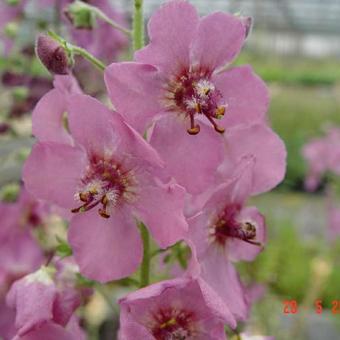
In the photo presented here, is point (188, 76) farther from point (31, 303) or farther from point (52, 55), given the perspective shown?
point (31, 303)

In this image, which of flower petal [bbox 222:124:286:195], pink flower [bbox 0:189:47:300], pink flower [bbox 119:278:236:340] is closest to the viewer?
pink flower [bbox 119:278:236:340]

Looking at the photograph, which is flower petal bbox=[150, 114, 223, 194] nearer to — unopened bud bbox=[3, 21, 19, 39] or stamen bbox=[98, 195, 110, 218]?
stamen bbox=[98, 195, 110, 218]

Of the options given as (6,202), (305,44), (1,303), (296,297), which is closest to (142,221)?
(1,303)

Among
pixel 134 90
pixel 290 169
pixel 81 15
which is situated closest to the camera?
pixel 134 90

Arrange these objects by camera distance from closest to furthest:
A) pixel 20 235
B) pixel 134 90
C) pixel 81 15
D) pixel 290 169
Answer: pixel 134 90 < pixel 81 15 < pixel 20 235 < pixel 290 169

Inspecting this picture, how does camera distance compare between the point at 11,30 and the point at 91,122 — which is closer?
the point at 91,122

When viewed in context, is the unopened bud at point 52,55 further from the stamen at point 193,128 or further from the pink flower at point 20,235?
the pink flower at point 20,235

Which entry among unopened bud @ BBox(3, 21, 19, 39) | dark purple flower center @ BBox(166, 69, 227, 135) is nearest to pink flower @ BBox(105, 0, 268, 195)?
dark purple flower center @ BBox(166, 69, 227, 135)

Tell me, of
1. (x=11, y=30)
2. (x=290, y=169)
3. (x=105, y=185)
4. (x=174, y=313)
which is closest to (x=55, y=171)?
(x=105, y=185)
